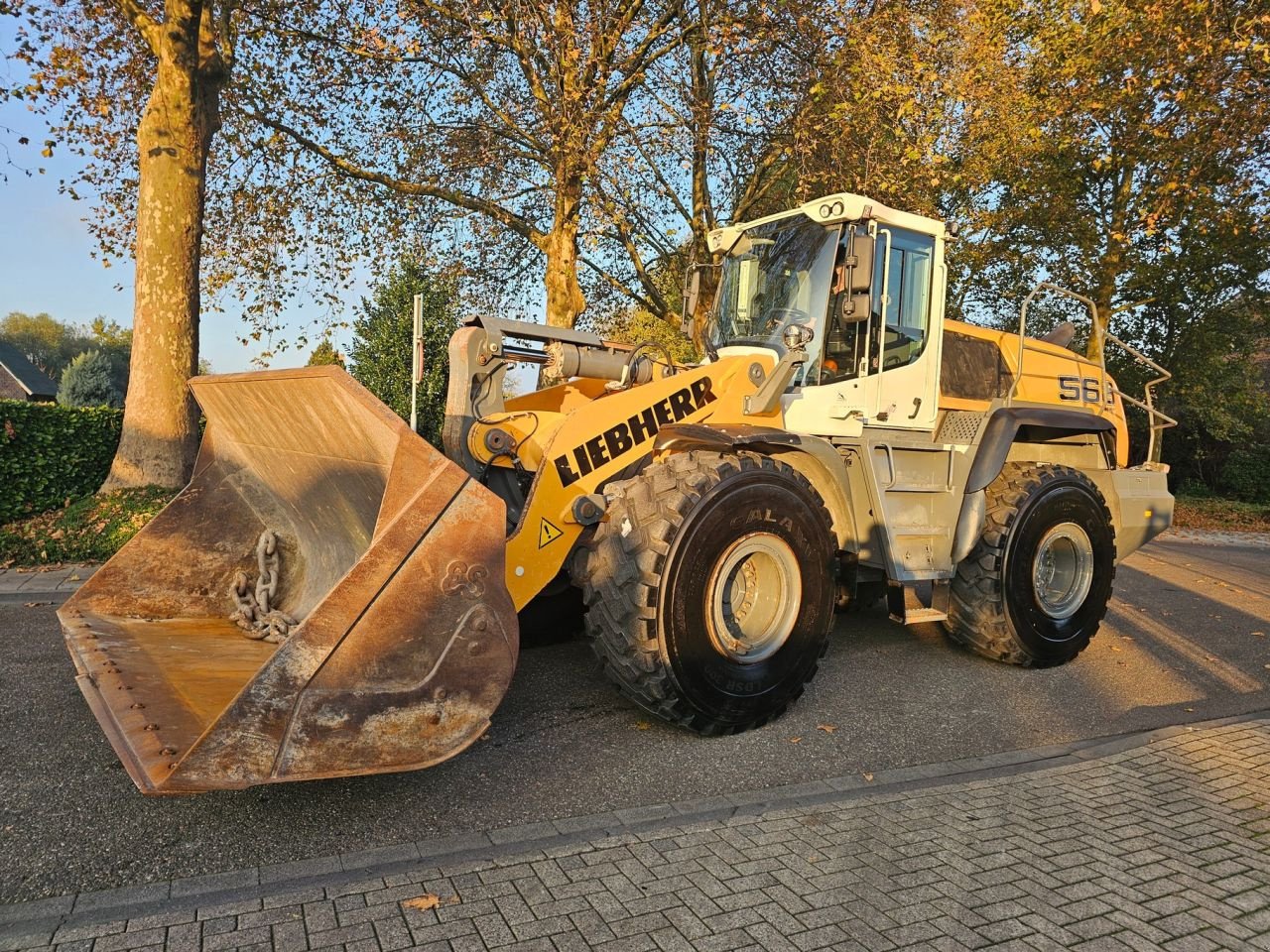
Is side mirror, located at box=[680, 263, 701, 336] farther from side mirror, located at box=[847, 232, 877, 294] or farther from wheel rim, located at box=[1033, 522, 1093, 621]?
wheel rim, located at box=[1033, 522, 1093, 621]

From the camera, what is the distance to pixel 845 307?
4898 millimetres

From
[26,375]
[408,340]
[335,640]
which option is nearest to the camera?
[335,640]

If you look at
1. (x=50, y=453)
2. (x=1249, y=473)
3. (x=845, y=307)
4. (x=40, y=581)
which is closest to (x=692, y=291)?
(x=845, y=307)

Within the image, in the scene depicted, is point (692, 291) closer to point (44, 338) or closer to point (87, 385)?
point (87, 385)

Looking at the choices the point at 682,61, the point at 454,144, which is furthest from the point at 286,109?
the point at 682,61

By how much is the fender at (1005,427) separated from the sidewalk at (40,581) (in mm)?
6859

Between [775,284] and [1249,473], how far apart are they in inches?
897

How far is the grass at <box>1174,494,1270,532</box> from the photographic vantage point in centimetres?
1783

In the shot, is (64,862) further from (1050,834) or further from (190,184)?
(190,184)

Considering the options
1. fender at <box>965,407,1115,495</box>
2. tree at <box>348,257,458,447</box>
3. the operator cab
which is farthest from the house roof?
fender at <box>965,407,1115,495</box>

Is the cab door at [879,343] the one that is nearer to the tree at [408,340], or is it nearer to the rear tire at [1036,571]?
the rear tire at [1036,571]

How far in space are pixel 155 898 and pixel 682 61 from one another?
14.0m

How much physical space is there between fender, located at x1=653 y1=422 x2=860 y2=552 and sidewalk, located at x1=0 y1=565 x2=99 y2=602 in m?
5.32

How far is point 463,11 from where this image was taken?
10.6 meters
